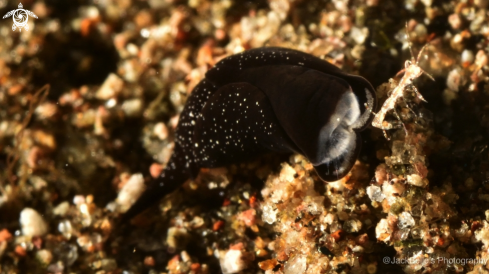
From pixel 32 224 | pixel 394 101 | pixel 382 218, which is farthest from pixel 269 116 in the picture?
pixel 32 224

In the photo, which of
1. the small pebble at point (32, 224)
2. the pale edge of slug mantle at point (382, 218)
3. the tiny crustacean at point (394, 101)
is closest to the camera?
the pale edge of slug mantle at point (382, 218)

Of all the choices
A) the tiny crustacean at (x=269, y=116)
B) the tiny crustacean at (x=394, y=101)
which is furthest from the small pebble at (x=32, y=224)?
the tiny crustacean at (x=394, y=101)

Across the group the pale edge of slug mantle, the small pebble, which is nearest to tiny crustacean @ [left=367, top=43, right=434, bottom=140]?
the pale edge of slug mantle

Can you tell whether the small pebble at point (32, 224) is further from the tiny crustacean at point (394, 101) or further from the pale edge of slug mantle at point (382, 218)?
the tiny crustacean at point (394, 101)

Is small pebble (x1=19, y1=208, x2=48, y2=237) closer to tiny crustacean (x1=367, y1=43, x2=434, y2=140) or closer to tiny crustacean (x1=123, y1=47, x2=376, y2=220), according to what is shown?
tiny crustacean (x1=123, y1=47, x2=376, y2=220)

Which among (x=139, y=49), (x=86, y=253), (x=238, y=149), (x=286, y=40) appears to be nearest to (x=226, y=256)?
(x=238, y=149)

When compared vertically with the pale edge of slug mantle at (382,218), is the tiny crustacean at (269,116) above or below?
above

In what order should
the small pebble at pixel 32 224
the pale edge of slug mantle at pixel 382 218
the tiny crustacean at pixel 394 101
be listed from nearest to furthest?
the pale edge of slug mantle at pixel 382 218, the tiny crustacean at pixel 394 101, the small pebble at pixel 32 224

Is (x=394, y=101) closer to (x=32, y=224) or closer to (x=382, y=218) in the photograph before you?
(x=382, y=218)
